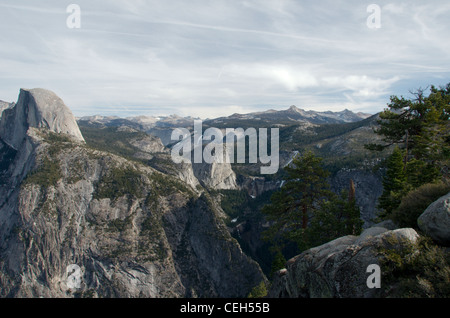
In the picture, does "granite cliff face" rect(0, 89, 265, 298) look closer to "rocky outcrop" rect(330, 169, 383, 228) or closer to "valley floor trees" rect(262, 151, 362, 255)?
"rocky outcrop" rect(330, 169, 383, 228)

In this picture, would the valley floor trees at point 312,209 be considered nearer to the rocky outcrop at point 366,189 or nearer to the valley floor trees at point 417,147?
the valley floor trees at point 417,147

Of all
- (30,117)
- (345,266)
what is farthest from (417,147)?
(30,117)

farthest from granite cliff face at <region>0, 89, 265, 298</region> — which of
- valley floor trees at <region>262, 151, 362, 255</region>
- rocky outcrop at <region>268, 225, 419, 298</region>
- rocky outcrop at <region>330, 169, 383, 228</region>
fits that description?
rocky outcrop at <region>268, 225, 419, 298</region>

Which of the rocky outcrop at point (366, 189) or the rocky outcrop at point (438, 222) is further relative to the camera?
the rocky outcrop at point (366, 189)

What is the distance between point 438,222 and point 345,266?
4.68m

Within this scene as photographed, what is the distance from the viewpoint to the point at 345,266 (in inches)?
484

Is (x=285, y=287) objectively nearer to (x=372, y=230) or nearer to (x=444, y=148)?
(x=372, y=230)

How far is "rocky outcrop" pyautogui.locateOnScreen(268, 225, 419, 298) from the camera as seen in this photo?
11555 millimetres

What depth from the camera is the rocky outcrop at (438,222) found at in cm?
1169

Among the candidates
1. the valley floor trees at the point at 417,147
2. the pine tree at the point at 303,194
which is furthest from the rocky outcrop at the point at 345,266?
the pine tree at the point at 303,194

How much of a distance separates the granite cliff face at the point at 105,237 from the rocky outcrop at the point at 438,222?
115973mm

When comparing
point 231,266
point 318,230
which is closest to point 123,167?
point 231,266
